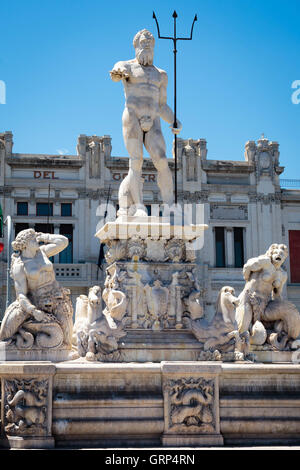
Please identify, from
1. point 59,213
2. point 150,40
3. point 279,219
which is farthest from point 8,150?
point 150,40

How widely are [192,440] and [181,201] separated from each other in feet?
91.4

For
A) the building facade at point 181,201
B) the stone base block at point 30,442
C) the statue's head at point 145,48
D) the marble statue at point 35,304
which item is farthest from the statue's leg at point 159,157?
the building facade at point 181,201

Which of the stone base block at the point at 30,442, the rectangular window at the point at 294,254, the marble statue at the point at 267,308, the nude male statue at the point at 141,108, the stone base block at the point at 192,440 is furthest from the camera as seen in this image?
the rectangular window at the point at 294,254

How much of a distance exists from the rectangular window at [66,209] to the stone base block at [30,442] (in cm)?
2727

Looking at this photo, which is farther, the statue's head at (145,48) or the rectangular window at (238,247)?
the rectangular window at (238,247)

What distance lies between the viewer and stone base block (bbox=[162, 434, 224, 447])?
859 cm

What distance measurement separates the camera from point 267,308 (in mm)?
10781

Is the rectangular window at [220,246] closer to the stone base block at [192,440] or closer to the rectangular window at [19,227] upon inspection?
the rectangular window at [19,227]

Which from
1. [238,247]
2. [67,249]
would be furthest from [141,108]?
[238,247]

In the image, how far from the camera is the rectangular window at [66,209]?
3538cm

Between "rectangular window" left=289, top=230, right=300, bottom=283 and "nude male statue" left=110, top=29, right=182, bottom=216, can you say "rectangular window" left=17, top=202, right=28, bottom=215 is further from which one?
"nude male statue" left=110, top=29, right=182, bottom=216

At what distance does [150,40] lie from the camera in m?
11.5

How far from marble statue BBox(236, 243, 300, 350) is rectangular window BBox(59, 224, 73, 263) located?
78.3 feet

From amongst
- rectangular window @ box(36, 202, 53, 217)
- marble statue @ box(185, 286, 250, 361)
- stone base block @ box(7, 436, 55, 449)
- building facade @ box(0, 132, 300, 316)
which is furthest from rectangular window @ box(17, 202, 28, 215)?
stone base block @ box(7, 436, 55, 449)
